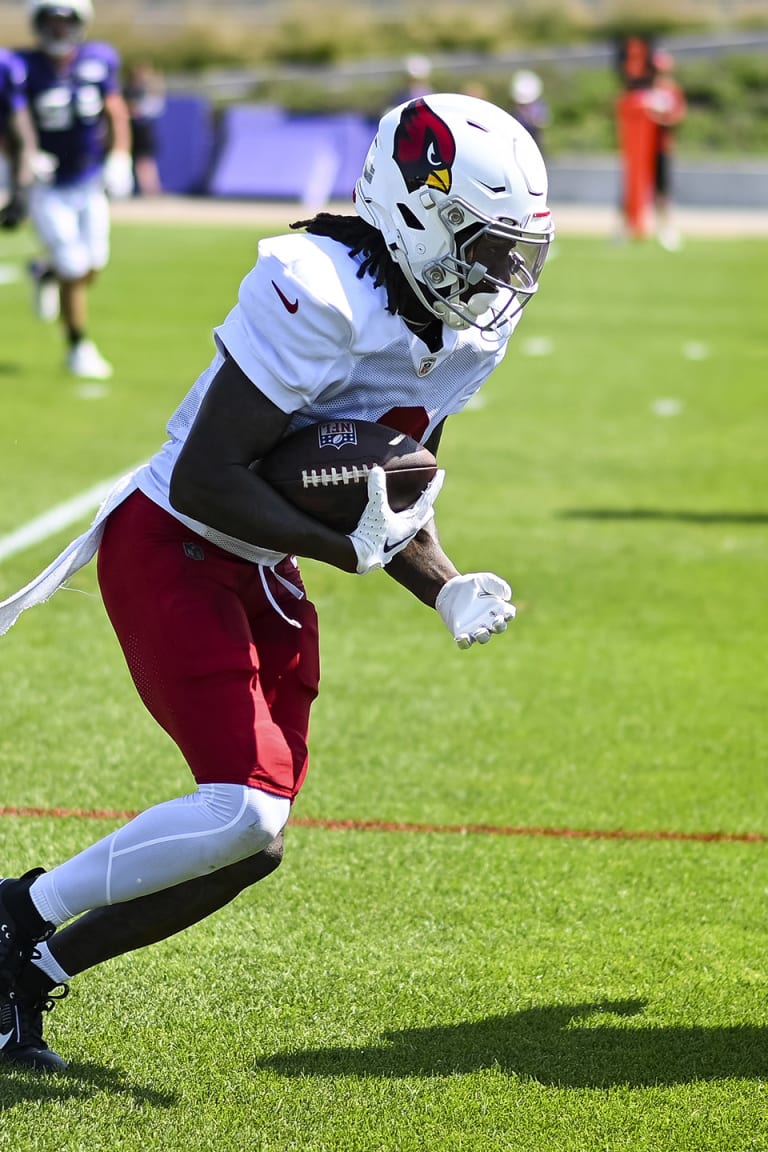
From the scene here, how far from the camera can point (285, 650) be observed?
10.6ft

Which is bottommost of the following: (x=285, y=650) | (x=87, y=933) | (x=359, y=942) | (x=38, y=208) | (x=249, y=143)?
(x=249, y=143)

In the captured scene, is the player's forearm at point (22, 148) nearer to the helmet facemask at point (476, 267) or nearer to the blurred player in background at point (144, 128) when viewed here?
the helmet facemask at point (476, 267)

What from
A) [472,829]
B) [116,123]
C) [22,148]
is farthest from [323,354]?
[116,123]

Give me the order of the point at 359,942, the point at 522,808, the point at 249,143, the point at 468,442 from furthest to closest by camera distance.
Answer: the point at 249,143 → the point at 468,442 → the point at 522,808 → the point at 359,942

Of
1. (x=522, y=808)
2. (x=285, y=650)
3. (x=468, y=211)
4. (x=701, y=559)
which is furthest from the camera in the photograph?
(x=701, y=559)

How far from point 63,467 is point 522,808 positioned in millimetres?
4659

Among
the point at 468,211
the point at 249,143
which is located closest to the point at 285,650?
the point at 468,211

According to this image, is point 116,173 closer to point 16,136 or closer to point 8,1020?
point 16,136

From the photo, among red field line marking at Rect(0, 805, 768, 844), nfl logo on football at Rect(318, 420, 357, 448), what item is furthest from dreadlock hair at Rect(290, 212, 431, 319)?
red field line marking at Rect(0, 805, 768, 844)

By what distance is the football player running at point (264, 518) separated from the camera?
2914 millimetres

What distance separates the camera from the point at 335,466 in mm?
2986

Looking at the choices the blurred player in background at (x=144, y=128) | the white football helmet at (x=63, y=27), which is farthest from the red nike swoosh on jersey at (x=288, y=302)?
the blurred player in background at (x=144, y=128)

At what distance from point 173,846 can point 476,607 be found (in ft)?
2.37

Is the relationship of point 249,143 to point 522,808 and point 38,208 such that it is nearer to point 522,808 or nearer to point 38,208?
point 38,208
